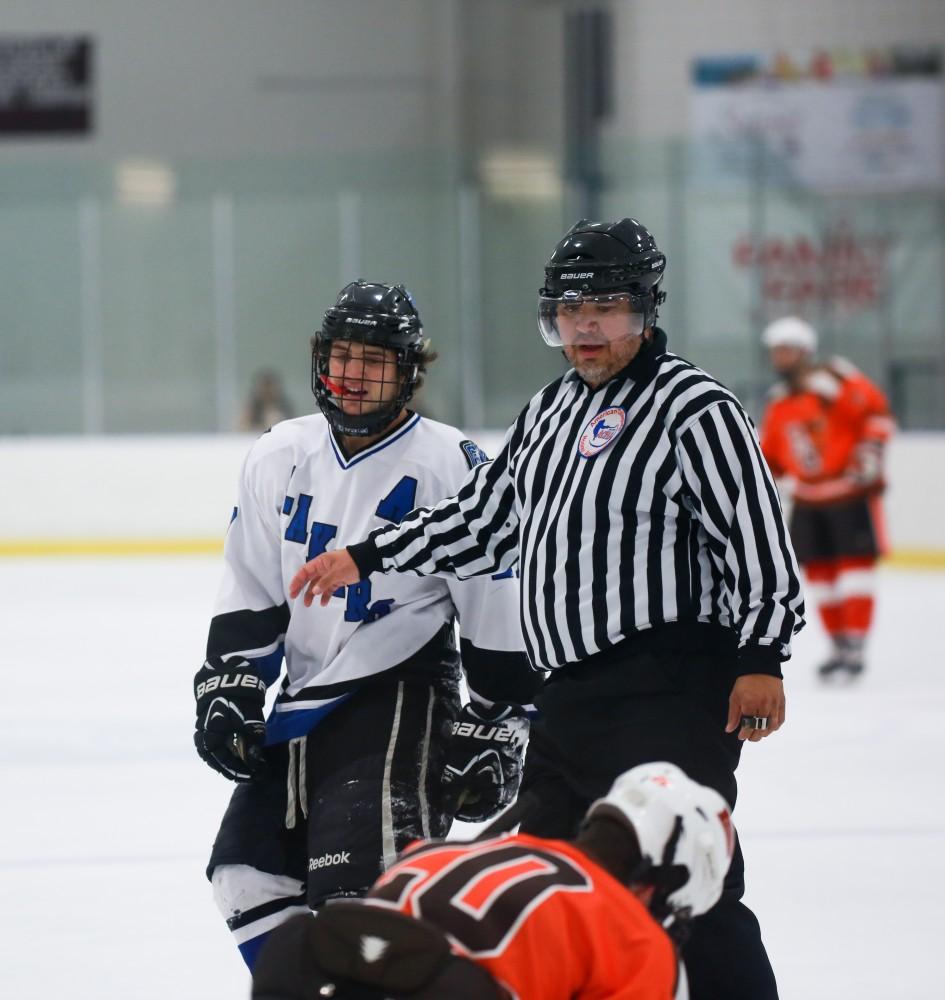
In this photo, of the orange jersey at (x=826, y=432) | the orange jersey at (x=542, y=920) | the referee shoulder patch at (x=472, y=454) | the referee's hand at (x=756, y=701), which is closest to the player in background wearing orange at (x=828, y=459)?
the orange jersey at (x=826, y=432)

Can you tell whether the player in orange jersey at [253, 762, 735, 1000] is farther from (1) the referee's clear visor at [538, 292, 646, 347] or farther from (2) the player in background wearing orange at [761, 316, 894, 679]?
(2) the player in background wearing orange at [761, 316, 894, 679]

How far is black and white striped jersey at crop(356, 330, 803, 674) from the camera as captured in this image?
2062 millimetres

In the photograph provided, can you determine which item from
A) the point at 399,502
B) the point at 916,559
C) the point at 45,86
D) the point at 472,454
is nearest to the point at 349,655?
the point at 399,502

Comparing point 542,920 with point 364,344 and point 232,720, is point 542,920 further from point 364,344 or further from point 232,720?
Answer: point 364,344

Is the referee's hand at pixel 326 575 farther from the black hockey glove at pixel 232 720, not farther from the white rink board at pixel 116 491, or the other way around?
the white rink board at pixel 116 491

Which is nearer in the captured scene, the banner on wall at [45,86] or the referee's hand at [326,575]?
the referee's hand at [326,575]

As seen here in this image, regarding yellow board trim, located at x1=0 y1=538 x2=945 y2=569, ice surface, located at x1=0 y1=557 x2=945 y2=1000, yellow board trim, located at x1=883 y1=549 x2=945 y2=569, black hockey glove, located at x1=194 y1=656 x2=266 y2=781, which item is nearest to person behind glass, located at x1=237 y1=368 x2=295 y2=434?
yellow board trim, located at x1=0 y1=538 x2=945 y2=569

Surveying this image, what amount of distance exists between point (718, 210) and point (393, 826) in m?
8.83

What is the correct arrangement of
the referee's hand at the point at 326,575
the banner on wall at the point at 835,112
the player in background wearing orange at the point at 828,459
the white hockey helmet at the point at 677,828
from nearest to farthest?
the white hockey helmet at the point at 677,828, the referee's hand at the point at 326,575, the player in background wearing orange at the point at 828,459, the banner on wall at the point at 835,112

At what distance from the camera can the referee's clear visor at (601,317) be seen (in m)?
2.14

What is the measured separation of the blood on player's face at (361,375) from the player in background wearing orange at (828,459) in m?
3.92

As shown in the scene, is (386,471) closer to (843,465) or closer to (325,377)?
(325,377)

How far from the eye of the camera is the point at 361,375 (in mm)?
2385

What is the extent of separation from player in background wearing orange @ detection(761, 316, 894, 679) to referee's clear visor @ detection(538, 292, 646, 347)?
4.07 m
